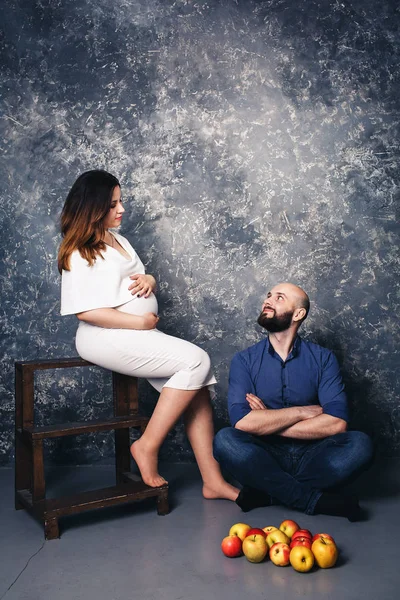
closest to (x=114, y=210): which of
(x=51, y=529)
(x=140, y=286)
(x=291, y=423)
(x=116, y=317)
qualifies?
(x=140, y=286)

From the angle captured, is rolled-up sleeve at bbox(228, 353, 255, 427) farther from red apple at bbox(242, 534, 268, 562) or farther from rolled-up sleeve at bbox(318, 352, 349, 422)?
red apple at bbox(242, 534, 268, 562)

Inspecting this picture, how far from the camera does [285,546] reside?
221 cm

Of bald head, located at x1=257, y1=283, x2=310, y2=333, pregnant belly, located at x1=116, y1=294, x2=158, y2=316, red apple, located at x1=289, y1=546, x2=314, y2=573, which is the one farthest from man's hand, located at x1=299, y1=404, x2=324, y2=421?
pregnant belly, located at x1=116, y1=294, x2=158, y2=316

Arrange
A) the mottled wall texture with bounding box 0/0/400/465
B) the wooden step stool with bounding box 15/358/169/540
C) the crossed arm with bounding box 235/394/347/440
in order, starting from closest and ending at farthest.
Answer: the wooden step stool with bounding box 15/358/169/540 → the crossed arm with bounding box 235/394/347/440 → the mottled wall texture with bounding box 0/0/400/465

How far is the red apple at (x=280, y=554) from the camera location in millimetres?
2195

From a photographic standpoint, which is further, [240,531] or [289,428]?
[289,428]

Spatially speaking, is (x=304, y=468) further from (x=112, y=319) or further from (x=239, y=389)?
(x=112, y=319)

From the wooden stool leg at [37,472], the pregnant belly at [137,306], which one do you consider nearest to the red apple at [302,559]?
the wooden stool leg at [37,472]

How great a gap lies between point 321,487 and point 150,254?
5.61 feet

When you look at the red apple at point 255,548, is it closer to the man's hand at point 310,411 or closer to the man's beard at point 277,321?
the man's hand at point 310,411

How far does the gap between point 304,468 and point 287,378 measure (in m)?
0.43

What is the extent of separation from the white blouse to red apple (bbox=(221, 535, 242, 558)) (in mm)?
1162

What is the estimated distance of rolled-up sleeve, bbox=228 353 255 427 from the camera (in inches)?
113

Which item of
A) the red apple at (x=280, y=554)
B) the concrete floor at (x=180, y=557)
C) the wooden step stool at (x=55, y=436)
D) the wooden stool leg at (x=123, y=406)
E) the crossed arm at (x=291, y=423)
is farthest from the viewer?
the wooden stool leg at (x=123, y=406)
